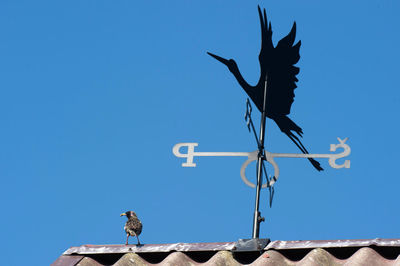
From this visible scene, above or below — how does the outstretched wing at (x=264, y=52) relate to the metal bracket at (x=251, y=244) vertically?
above

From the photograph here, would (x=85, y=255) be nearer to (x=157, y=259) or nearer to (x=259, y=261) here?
(x=157, y=259)

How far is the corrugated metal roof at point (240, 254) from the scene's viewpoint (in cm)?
303

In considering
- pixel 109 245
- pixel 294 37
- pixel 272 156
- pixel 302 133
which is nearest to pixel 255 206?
pixel 272 156

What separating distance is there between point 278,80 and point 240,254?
1.62m

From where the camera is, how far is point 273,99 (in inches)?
182

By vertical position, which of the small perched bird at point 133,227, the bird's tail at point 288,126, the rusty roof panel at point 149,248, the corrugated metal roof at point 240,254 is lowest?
the corrugated metal roof at point 240,254

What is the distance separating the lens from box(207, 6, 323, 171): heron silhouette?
4453mm

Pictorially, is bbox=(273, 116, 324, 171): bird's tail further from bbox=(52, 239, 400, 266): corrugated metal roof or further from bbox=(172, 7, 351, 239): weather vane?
bbox=(52, 239, 400, 266): corrugated metal roof

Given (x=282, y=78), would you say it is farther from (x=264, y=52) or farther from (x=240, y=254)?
(x=240, y=254)

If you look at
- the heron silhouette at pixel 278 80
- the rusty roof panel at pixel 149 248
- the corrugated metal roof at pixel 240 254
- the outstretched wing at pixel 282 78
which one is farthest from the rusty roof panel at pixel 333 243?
the outstretched wing at pixel 282 78

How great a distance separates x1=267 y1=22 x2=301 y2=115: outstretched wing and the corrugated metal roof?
4.90 feet

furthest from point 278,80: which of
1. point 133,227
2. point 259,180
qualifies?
point 133,227

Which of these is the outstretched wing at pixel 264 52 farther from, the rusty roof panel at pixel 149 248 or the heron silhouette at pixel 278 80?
the rusty roof panel at pixel 149 248

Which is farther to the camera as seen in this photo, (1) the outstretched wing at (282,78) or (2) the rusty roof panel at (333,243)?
(1) the outstretched wing at (282,78)
